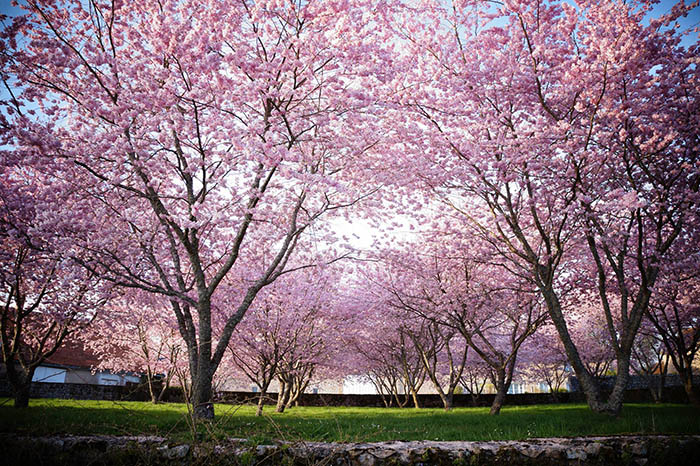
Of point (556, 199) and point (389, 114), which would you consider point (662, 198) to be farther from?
point (389, 114)

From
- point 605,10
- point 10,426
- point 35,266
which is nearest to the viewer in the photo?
point 10,426

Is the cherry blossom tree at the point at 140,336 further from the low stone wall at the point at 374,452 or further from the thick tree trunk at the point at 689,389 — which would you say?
the thick tree trunk at the point at 689,389

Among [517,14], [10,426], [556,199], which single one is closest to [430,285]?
[556,199]

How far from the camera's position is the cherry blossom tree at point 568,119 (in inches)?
318

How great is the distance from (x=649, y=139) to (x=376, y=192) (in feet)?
21.5

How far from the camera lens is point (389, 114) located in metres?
10.2

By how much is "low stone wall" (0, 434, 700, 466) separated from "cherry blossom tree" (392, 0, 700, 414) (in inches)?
143

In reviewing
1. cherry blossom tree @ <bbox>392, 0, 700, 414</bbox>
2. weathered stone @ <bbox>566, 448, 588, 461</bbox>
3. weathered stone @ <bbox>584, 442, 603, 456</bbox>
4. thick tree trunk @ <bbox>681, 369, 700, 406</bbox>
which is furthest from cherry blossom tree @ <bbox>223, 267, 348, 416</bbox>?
thick tree trunk @ <bbox>681, 369, 700, 406</bbox>

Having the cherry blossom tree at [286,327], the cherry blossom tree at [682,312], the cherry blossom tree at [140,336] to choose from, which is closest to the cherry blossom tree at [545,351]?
the cherry blossom tree at [682,312]

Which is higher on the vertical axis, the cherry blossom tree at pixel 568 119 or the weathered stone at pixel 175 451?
the cherry blossom tree at pixel 568 119

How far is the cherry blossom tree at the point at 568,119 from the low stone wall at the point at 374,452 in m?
3.62

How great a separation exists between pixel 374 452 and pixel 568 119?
7.95 meters

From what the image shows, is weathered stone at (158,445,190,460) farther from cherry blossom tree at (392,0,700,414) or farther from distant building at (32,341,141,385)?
distant building at (32,341,141,385)

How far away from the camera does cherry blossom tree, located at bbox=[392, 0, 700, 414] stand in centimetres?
809
